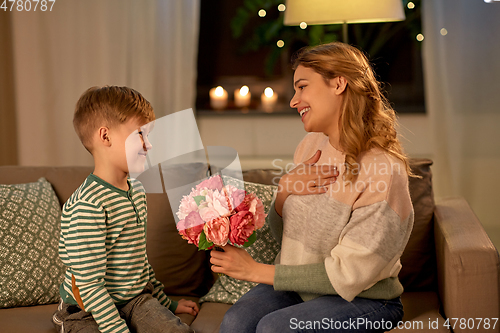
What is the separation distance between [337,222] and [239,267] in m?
0.29

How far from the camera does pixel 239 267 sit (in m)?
1.20

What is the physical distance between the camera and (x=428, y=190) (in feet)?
5.82

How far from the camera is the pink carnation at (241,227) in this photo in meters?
1.10

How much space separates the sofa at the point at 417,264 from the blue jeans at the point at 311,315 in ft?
0.62

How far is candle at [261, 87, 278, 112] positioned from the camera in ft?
10.5

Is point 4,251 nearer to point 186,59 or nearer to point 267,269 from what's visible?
point 267,269

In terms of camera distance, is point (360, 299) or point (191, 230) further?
point (360, 299)

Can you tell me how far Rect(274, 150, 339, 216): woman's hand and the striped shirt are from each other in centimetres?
46

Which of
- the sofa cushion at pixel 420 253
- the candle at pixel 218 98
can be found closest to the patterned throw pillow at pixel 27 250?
the sofa cushion at pixel 420 253

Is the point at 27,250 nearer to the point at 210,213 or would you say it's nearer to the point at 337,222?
the point at 210,213

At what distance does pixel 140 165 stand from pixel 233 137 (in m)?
1.81

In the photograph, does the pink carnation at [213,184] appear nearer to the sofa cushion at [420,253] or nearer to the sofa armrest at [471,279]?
the sofa armrest at [471,279]

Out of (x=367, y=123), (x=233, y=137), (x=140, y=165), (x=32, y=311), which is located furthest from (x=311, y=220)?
(x=233, y=137)

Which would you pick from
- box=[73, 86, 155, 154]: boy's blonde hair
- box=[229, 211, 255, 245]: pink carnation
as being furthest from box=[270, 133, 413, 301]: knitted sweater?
box=[73, 86, 155, 154]: boy's blonde hair
